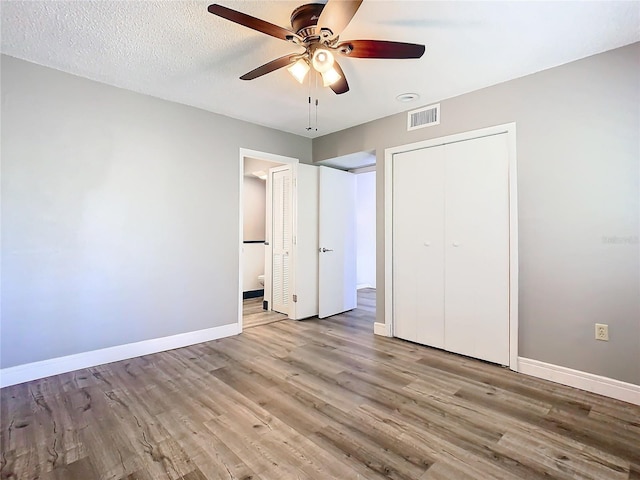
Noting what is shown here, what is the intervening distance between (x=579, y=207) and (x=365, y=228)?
4.93 meters

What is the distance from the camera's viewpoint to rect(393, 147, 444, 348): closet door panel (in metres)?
3.26

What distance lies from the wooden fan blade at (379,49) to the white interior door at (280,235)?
8.31 feet

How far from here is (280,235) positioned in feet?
15.2

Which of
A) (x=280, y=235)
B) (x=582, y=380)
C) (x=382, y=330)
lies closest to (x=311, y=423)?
(x=382, y=330)

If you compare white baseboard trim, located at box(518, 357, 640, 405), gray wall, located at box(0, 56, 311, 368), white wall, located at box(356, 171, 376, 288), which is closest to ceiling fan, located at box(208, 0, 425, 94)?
gray wall, located at box(0, 56, 311, 368)

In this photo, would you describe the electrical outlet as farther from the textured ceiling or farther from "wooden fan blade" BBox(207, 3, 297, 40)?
"wooden fan blade" BBox(207, 3, 297, 40)

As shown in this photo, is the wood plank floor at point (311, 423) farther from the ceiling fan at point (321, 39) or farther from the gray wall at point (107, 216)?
the ceiling fan at point (321, 39)

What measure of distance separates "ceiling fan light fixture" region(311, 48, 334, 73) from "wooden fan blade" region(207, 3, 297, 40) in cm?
17

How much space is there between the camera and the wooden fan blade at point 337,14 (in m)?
1.52

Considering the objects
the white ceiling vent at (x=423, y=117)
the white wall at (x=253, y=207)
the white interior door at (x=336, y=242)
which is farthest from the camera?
the white wall at (x=253, y=207)

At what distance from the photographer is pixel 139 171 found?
10.1 ft

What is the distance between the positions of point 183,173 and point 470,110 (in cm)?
290

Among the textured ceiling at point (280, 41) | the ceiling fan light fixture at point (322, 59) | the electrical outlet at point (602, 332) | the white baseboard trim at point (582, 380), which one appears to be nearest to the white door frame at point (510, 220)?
the white baseboard trim at point (582, 380)

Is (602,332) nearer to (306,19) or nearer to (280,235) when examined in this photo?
(306,19)
